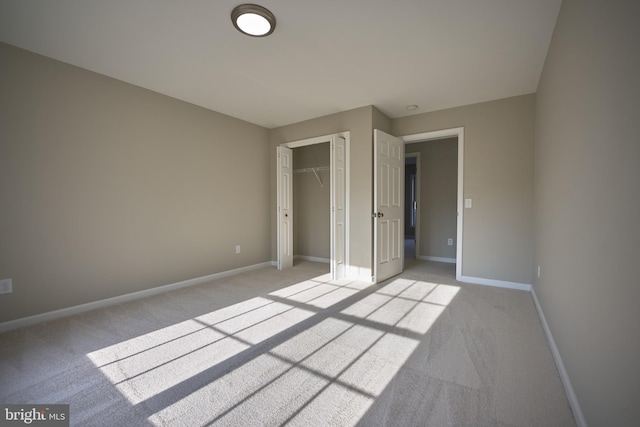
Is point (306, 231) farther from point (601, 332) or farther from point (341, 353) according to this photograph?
point (601, 332)

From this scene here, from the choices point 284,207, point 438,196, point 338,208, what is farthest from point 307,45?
point 438,196

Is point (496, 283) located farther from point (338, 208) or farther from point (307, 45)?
point (307, 45)

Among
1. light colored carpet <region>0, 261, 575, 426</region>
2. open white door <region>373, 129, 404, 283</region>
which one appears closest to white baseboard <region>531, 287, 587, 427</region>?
light colored carpet <region>0, 261, 575, 426</region>

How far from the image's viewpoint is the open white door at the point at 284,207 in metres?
4.47

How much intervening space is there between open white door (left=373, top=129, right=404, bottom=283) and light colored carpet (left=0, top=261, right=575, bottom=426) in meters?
0.89

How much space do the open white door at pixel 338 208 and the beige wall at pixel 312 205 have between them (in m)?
1.21

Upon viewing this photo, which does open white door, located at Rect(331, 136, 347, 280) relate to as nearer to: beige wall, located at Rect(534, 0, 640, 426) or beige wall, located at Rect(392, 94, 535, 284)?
beige wall, located at Rect(392, 94, 535, 284)

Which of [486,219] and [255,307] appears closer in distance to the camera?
[255,307]

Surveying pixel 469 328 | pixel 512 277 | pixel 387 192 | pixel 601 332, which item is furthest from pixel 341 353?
pixel 512 277

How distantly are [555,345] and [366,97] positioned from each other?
305 centimetres

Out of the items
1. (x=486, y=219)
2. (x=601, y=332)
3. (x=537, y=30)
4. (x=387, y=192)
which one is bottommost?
(x=601, y=332)

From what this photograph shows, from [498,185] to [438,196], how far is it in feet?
6.01

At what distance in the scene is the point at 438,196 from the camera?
5340 millimetres

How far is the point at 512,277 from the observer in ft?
11.3
